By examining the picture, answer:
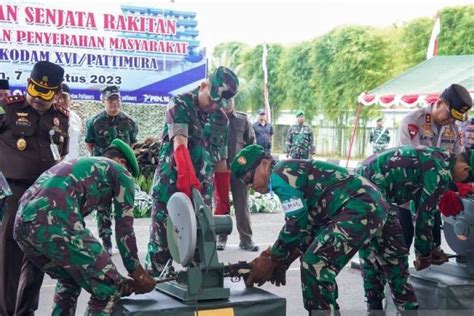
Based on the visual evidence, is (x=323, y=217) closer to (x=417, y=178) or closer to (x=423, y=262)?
(x=417, y=178)

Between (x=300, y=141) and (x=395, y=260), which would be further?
(x=300, y=141)

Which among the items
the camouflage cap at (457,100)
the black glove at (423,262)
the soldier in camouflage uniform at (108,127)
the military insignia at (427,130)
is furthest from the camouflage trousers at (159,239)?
the soldier in camouflage uniform at (108,127)

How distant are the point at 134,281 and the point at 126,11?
8346 millimetres

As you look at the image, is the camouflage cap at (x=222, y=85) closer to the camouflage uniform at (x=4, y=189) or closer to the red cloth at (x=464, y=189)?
the camouflage uniform at (x=4, y=189)

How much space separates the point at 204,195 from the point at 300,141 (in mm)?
9442

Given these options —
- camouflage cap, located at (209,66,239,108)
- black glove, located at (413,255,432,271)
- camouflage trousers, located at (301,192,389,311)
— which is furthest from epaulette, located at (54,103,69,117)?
black glove, located at (413,255,432,271)

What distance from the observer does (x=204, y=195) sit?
182 inches

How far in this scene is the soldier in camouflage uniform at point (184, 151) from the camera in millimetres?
4285

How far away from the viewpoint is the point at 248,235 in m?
7.42

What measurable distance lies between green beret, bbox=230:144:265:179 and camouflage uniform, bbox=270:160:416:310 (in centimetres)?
11

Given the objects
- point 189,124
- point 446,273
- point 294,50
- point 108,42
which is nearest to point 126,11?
point 108,42

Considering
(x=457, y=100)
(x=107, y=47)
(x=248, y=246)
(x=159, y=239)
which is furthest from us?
(x=107, y=47)

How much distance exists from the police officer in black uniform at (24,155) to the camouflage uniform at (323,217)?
1512 millimetres

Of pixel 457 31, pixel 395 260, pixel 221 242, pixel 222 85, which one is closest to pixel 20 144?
pixel 222 85
